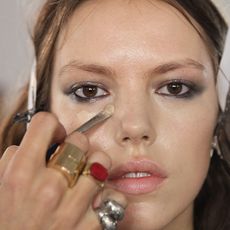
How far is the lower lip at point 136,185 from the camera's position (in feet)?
3.29

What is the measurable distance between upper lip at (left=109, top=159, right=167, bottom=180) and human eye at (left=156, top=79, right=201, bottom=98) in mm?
150

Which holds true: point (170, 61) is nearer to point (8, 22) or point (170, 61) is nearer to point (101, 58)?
point (101, 58)

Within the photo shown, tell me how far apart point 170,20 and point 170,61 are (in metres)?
0.09

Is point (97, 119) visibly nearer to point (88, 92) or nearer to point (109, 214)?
point (88, 92)

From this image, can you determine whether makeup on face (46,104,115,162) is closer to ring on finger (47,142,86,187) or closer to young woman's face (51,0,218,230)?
young woman's face (51,0,218,230)

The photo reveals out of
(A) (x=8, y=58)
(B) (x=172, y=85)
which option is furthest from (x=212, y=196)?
(A) (x=8, y=58)

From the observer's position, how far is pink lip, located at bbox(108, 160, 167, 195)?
992mm

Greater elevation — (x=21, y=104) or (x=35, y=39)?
(x=35, y=39)

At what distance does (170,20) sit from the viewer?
3.47ft

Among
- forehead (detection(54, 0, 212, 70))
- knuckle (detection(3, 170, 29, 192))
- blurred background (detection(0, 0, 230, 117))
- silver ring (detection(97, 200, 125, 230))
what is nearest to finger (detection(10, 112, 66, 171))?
knuckle (detection(3, 170, 29, 192))

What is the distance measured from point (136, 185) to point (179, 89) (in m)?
0.21

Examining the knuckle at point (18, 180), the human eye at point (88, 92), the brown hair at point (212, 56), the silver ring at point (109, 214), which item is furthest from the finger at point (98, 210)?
Result: the brown hair at point (212, 56)

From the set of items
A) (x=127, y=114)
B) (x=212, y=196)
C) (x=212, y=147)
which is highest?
(x=127, y=114)

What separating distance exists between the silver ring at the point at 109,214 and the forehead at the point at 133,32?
1.03ft
